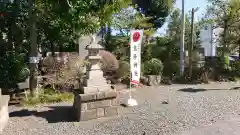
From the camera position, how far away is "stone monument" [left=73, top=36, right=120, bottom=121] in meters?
7.23

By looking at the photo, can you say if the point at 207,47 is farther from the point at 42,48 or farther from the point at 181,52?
the point at 42,48

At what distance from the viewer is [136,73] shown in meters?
8.88

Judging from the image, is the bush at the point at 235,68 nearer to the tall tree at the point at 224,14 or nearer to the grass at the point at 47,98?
the tall tree at the point at 224,14

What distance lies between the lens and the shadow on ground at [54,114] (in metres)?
7.40

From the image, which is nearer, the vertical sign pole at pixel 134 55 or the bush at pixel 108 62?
the vertical sign pole at pixel 134 55

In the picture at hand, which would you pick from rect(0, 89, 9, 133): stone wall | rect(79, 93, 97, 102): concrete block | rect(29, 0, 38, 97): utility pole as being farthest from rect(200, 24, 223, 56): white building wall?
rect(0, 89, 9, 133): stone wall

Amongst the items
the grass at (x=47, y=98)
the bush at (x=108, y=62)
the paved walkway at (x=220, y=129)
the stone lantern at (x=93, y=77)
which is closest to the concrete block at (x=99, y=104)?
the stone lantern at (x=93, y=77)

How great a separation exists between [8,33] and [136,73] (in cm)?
489

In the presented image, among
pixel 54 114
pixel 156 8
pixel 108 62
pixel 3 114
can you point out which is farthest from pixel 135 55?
pixel 156 8

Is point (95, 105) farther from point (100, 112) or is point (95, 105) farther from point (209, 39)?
point (209, 39)

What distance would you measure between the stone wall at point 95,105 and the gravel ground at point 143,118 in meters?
0.17

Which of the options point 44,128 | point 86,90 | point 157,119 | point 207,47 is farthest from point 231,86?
point 44,128

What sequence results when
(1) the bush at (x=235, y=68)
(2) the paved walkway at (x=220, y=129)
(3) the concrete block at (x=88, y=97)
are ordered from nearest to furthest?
1. (2) the paved walkway at (x=220, y=129)
2. (3) the concrete block at (x=88, y=97)
3. (1) the bush at (x=235, y=68)

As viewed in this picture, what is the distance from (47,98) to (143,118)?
3.49m
